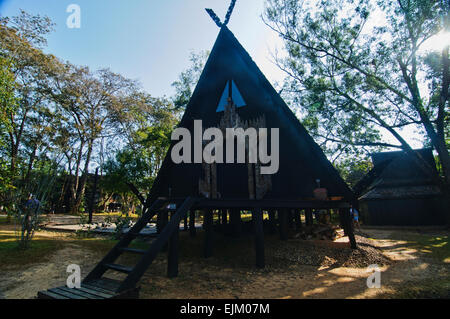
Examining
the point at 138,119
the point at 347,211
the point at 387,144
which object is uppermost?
the point at 138,119

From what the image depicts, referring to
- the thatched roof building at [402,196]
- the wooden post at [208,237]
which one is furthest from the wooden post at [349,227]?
the thatched roof building at [402,196]

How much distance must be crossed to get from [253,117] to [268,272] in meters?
5.06

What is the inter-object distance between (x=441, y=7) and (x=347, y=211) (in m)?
13.6

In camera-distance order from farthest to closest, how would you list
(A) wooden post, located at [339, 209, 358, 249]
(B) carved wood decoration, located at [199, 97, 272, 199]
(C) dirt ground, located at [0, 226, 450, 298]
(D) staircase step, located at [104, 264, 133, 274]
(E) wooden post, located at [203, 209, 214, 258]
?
(A) wooden post, located at [339, 209, 358, 249], (E) wooden post, located at [203, 209, 214, 258], (B) carved wood decoration, located at [199, 97, 272, 199], (C) dirt ground, located at [0, 226, 450, 298], (D) staircase step, located at [104, 264, 133, 274]

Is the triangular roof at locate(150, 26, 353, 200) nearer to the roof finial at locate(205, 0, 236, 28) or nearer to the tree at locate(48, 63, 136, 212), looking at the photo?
the roof finial at locate(205, 0, 236, 28)

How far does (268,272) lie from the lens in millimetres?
5875

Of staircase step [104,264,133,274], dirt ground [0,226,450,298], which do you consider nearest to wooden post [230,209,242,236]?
dirt ground [0,226,450,298]

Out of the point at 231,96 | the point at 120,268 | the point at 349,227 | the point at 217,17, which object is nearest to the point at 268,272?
the point at 120,268

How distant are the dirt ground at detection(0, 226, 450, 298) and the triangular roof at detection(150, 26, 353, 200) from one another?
1.95 meters

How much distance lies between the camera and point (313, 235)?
9.77m

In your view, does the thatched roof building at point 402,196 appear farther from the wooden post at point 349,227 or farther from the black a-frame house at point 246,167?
the black a-frame house at point 246,167

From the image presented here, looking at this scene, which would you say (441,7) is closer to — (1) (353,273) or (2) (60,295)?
(1) (353,273)

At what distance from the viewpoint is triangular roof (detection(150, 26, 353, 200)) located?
7.80m
